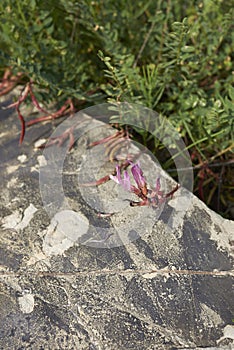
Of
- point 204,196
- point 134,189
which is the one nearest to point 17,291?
point 134,189

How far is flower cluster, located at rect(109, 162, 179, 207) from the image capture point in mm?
1516

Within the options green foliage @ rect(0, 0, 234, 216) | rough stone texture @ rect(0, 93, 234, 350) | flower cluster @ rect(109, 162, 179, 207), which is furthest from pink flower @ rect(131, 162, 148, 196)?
green foliage @ rect(0, 0, 234, 216)

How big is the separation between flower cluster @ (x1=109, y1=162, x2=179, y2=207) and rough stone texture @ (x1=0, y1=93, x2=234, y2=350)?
0.04m

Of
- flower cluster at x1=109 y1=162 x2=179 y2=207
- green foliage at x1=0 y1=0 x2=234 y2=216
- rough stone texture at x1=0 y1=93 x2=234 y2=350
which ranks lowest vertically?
rough stone texture at x1=0 y1=93 x2=234 y2=350

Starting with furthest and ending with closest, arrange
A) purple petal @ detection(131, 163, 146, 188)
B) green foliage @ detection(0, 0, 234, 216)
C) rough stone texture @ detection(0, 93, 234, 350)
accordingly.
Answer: green foliage @ detection(0, 0, 234, 216) → purple petal @ detection(131, 163, 146, 188) → rough stone texture @ detection(0, 93, 234, 350)

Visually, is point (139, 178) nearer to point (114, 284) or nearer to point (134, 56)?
point (114, 284)

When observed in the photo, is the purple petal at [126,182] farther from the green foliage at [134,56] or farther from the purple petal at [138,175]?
the green foliage at [134,56]

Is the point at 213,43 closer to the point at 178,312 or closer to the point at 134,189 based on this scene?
the point at 134,189

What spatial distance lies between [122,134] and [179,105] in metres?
0.31

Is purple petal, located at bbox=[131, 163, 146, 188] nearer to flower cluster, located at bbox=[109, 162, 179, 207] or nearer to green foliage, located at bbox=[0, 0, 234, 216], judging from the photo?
flower cluster, located at bbox=[109, 162, 179, 207]

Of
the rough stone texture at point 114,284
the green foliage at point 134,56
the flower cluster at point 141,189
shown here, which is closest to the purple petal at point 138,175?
the flower cluster at point 141,189

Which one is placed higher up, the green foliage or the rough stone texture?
the green foliage

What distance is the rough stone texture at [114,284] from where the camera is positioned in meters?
1.37

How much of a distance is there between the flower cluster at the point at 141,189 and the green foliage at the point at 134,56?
10.4 inches
